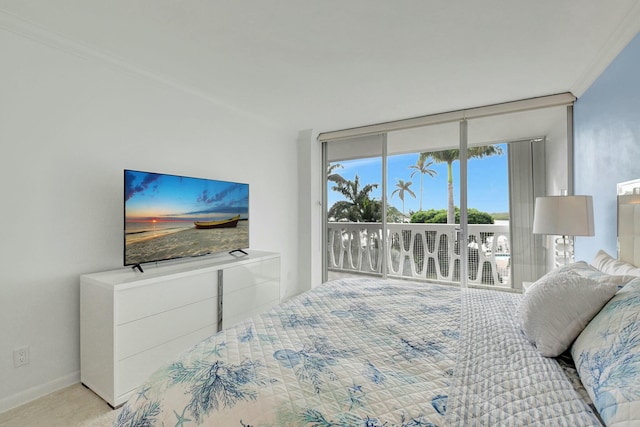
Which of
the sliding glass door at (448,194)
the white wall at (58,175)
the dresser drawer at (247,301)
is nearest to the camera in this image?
the white wall at (58,175)

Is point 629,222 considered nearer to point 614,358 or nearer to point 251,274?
point 614,358

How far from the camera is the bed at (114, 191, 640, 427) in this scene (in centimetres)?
82

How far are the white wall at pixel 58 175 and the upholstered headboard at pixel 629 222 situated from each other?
3407mm

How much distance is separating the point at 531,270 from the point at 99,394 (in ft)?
13.5

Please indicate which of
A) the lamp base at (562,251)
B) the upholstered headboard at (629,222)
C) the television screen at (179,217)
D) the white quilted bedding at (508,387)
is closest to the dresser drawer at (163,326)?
the television screen at (179,217)

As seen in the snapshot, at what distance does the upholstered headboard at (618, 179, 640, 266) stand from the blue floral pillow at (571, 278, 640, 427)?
3.04 ft

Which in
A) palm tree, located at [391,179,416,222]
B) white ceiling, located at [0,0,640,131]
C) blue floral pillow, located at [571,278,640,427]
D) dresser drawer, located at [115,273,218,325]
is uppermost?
white ceiling, located at [0,0,640,131]

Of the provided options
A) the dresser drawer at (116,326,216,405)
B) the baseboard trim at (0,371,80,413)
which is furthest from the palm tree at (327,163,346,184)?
the baseboard trim at (0,371,80,413)

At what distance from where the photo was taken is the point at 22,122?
1.88 metres

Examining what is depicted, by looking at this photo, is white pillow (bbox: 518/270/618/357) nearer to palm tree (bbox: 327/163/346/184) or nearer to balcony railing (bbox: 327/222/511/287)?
balcony railing (bbox: 327/222/511/287)

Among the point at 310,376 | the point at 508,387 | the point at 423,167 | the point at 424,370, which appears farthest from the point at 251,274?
Result: the point at 423,167

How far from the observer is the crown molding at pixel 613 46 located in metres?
1.79

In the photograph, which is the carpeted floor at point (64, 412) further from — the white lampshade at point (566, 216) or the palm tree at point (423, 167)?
the palm tree at point (423, 167)

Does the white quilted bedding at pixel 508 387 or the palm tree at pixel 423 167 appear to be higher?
the palm tree at pixel 423 167
